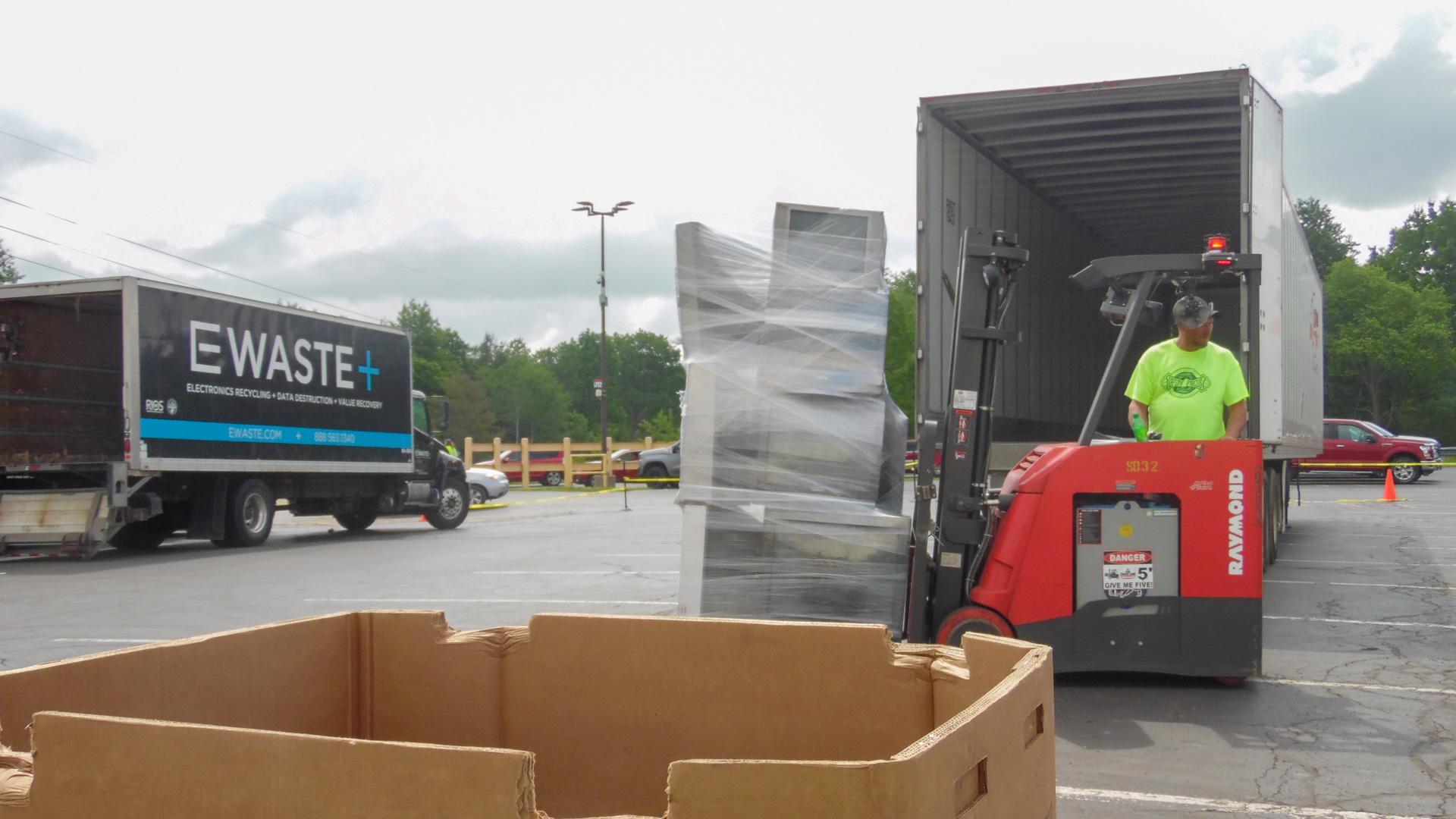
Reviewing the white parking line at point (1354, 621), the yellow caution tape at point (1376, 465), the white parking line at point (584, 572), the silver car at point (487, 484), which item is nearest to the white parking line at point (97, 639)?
the white parking line at point (584, 572)

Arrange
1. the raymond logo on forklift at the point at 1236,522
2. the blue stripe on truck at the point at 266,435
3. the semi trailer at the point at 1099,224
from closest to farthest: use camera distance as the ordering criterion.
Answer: the raymond logo on forklift at the point at 1236,522, the semi trailer at the point at 1099,224, the blue stripe on truck at the point at 266,435

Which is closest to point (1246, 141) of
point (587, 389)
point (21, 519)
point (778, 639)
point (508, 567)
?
point (778, 639)

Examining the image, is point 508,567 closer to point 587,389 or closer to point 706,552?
point 706,552

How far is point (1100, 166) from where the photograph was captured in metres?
11.5

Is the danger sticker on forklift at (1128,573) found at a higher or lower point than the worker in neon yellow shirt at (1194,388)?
lower

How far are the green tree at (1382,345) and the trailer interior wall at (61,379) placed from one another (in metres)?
69.7

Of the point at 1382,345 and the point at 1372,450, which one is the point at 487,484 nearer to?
the point at 1372,450

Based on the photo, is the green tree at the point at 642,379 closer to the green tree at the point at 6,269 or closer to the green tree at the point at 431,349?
the green tree at the point at 431,349

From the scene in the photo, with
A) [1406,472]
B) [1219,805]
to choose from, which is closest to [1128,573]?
[1219,805]

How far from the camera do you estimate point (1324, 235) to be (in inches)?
3590

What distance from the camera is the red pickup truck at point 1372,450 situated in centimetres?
3194

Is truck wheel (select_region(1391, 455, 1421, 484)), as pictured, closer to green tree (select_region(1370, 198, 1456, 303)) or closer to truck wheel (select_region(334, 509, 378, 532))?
truck wheel (select_region(334, 509, 378, 532))

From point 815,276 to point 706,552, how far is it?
5.46 ft

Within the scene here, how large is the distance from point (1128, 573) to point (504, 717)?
14.3ft
